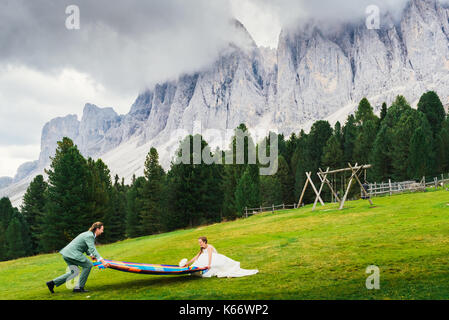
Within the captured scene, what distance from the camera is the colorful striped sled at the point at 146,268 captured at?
403 inches

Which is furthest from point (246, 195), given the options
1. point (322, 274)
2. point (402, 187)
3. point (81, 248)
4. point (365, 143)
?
point (81, 248)

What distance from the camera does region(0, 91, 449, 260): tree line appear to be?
44.9 metres

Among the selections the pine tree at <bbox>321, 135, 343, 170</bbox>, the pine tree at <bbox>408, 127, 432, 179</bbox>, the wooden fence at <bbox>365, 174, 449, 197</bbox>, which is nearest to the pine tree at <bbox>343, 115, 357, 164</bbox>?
the pine tree at <bbox>321, 135, 343, 170</bbox>

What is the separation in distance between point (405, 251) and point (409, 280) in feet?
12.2

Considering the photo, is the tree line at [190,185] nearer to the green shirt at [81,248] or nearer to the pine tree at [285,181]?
the pine tree at [285,181]

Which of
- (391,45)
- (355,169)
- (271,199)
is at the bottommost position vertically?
(271,199)

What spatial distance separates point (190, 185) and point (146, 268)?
4838cm

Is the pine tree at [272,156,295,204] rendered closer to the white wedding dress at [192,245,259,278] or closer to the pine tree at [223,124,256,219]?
the pine tree at [223,124,256,219]

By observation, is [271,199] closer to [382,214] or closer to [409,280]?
[382,214]

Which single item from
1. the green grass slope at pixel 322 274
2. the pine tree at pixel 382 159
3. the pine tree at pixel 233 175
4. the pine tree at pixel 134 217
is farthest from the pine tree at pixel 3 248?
the pine tree at pixel 382 159

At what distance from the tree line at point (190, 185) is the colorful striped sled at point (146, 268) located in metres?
37.0
